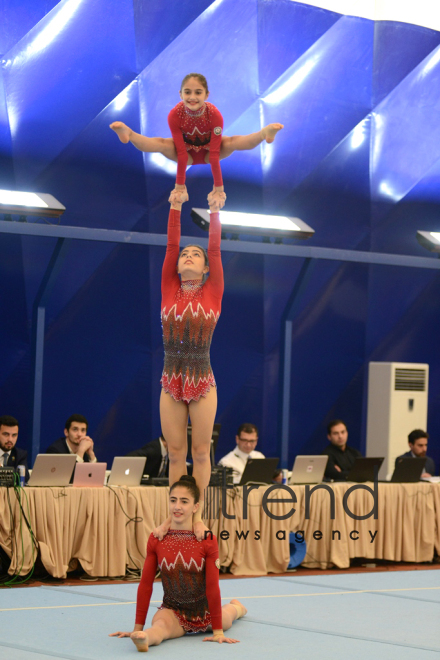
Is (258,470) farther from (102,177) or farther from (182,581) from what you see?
(102,177)

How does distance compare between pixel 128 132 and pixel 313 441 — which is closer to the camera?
pixel 128 132

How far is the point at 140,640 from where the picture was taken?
422cm

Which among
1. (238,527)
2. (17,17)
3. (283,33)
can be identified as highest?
(283,33)

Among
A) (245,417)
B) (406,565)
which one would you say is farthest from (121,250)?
(406,565)

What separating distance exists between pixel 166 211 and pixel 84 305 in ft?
4.68

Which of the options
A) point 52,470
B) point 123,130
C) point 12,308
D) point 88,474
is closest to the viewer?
point 123,130

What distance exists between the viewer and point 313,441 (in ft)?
34.8

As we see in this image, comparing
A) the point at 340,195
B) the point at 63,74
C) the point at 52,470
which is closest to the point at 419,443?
the point at 340,195

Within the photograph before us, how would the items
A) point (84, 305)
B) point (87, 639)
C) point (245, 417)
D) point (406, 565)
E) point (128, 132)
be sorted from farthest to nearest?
1. point (245, 417)
2. point (84, 305)
3. point (406, 565)
4. point (87, 639)
5. point (128, 132)

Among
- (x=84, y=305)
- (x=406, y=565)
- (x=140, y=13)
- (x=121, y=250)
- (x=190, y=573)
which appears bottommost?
(x=406, y=565)

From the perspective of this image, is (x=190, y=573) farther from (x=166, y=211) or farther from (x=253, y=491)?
(x=166, y=211)

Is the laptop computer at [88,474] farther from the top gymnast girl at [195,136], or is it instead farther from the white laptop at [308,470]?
the top gymnast girl at [195,136]

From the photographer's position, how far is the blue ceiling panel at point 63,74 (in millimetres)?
8742

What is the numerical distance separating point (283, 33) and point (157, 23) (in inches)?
63.8
